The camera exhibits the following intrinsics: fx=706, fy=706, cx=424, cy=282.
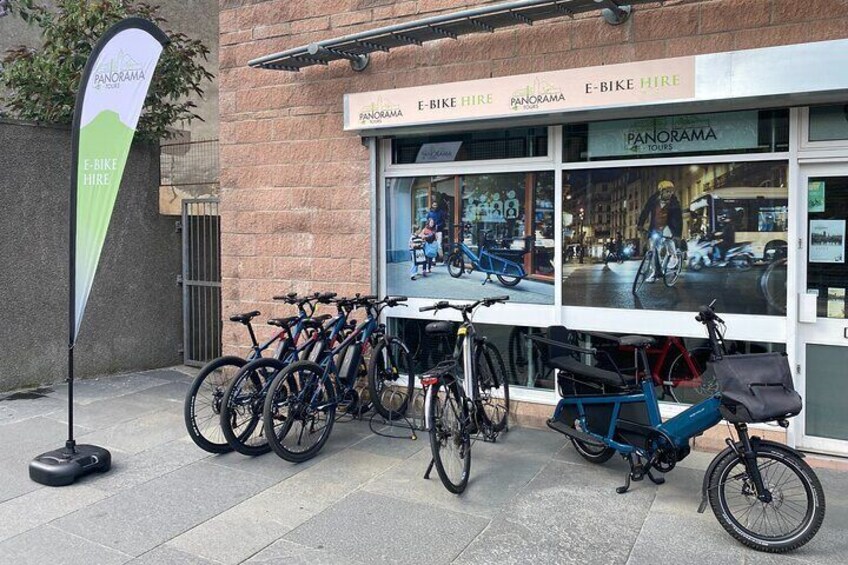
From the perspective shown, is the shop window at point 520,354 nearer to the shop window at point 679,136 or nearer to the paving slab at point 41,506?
the shop window at point 679,136

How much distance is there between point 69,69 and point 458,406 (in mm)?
6234

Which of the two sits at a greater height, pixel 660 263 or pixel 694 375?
pixel 660 263

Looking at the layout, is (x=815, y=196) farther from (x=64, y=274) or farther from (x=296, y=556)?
(x=64, y=274)

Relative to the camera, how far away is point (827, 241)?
16.4 ft

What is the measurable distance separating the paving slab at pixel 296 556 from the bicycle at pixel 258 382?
135 centimetres

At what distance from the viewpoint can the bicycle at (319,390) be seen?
5.00 metres

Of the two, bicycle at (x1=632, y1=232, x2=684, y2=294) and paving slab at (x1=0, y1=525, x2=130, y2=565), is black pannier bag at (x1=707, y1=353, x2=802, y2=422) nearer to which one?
bicycle at (x1=632, y1=232, x2=684, y2=294)

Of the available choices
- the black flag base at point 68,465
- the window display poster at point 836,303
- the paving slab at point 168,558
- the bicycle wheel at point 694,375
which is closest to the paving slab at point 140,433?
the black flag base at point 68,465

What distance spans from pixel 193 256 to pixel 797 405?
22.3 ft

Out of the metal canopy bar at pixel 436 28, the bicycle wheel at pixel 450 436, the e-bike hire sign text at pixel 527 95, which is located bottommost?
the bicycle wheel at pixel 450 436

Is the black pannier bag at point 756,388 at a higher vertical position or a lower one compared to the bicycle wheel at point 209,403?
higher

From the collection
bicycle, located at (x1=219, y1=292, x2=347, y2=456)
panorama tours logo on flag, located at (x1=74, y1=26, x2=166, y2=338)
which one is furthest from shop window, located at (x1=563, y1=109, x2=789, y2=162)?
panorama tours logo on flag, located at (x1=74, y1=26, x2=166, y2=338)

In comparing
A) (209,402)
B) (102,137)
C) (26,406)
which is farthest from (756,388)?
(26,406)

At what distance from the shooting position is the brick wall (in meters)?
5.38
